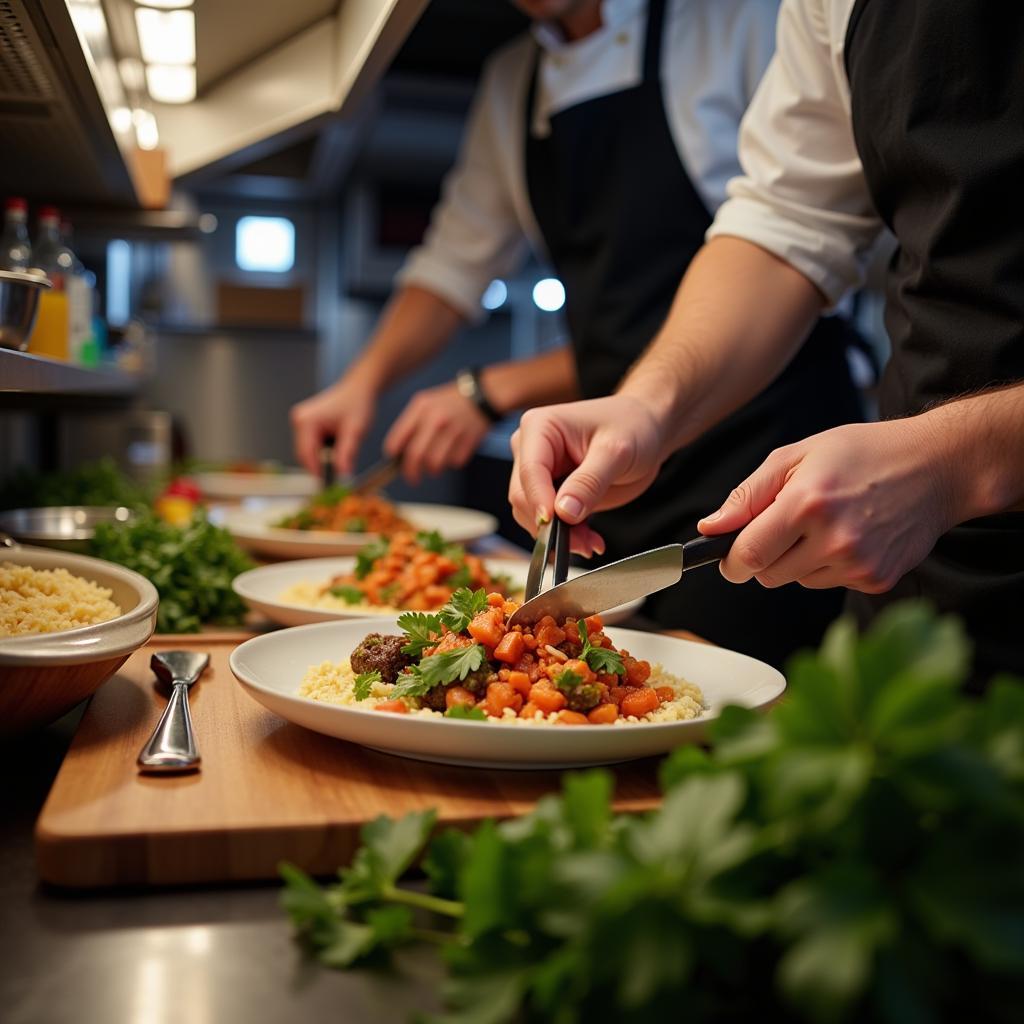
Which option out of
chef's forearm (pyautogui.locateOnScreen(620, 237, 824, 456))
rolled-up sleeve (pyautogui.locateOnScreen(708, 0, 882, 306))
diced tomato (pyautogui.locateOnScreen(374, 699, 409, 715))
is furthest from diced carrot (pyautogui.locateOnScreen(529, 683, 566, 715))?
rolled-up sleeve (pyautogui.locateOnScreen(708, 0, 882, 306))

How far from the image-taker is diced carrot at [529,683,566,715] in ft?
3.25

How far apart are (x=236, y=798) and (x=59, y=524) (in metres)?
1.32

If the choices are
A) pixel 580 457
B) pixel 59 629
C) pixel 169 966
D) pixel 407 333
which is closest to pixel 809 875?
pixel 169 966

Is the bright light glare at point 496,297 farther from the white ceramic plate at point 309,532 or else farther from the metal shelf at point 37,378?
the metal shelf at point 37,378

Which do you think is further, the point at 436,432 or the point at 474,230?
the point at 474,230

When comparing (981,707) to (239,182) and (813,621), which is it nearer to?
(813,621)

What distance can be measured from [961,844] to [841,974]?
78 mm

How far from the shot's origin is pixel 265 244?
645 cm

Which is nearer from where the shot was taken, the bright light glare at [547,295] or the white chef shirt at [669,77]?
the white chef shirt at [669,77]

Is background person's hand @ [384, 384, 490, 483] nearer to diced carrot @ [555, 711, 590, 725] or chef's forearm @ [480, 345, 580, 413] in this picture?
chef's forearm @ [480, 345, 580, 413]

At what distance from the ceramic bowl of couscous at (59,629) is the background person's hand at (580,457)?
457mm

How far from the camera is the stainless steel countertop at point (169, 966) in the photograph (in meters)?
0.61

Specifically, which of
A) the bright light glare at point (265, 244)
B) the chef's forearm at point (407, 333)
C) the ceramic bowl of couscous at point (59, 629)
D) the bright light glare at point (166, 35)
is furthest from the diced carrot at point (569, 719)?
the bright light glare at point (265, 244)

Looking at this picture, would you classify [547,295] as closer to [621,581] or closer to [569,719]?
[621,581]
